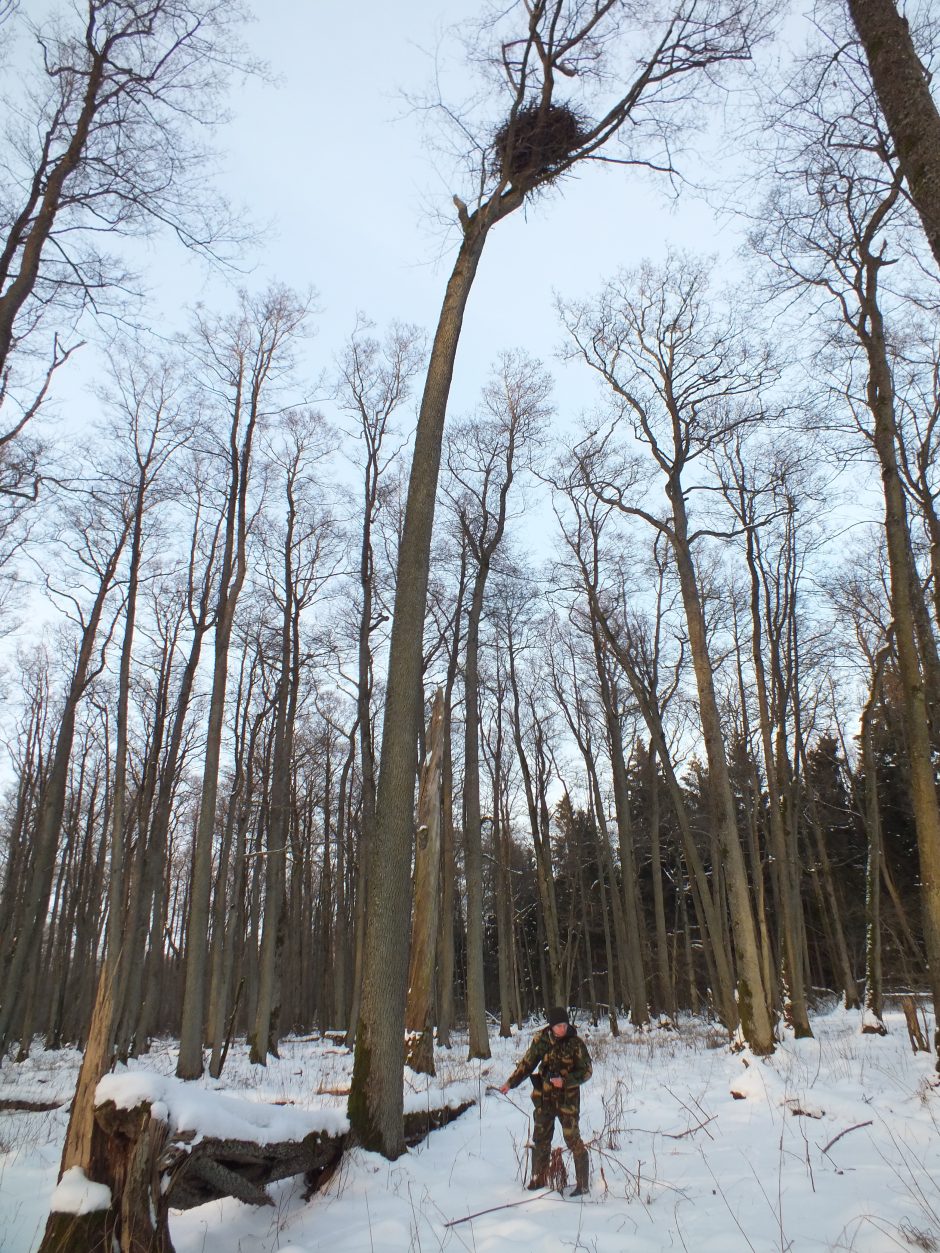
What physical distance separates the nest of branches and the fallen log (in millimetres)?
9105

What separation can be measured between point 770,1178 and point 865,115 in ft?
28.4

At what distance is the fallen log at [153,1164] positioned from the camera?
338 cm

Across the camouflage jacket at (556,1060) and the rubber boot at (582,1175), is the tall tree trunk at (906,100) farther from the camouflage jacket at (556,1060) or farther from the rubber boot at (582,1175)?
the rubber boot at (582,1175)

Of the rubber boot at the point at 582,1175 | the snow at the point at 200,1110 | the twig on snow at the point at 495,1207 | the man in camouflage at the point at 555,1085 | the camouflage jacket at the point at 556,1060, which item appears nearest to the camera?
the snow at the point at 200,1110

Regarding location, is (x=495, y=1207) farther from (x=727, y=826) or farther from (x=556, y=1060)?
(x=727, y=826)

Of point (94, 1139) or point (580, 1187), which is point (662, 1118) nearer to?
point (580, 1187)

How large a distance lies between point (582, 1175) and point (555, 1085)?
686 millimetres

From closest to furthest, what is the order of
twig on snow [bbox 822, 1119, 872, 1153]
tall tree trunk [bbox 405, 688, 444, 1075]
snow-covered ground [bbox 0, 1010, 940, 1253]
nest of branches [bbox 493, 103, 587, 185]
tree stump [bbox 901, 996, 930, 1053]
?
snow-covered ground [bbox 0, 1010, 940, 1253] → twig on snow [bbox 822, 1119, 872, 1153] → nest of branches [bbox 493, 103, 587, 185] → tall tree trunk [bbox 405, 688, 444, 1075] → tree stump [bbox 901, 996, 930, 1053]

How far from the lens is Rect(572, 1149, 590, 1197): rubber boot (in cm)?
486

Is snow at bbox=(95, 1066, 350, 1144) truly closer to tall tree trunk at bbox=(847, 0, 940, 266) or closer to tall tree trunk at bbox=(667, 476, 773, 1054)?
tall tree trunk at bbox=(847, 0, 940, 266)

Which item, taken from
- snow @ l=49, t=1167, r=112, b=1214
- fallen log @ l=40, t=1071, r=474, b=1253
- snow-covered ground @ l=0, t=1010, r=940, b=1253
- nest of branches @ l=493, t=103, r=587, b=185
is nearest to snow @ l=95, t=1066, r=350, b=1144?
fallen log @ l=40, t=1071, r=474, b=1253

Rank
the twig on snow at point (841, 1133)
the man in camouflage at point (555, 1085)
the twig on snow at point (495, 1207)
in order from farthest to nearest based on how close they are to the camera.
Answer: the twig on snow at point (841, 1133) → the man in camouflage at point (555, 1085) → the twig on snow at point (495, 1207)

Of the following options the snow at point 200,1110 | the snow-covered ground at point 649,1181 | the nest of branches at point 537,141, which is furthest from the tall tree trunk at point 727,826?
the snow at point 200,1110

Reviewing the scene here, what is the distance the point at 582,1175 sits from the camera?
4910 mm
